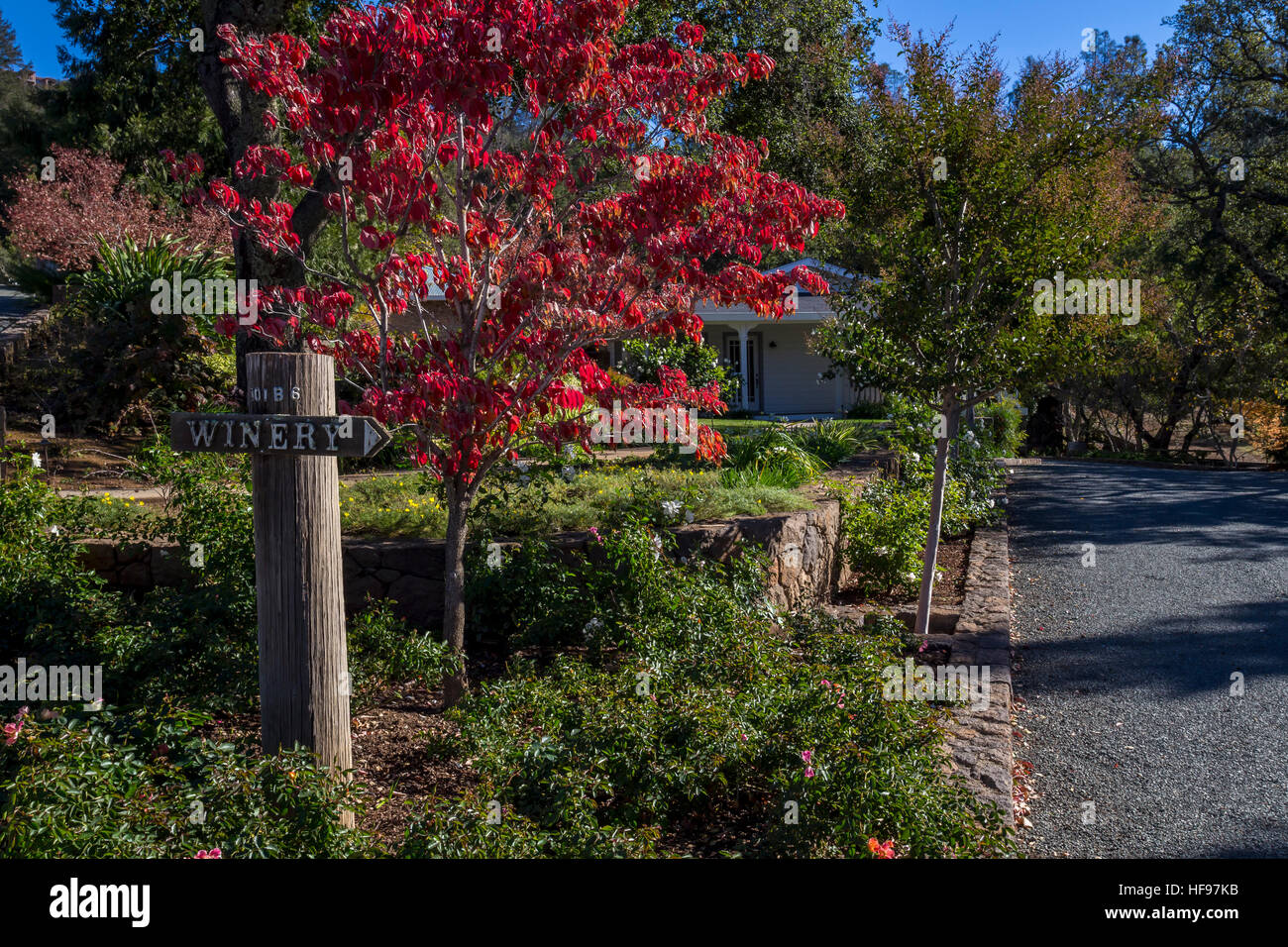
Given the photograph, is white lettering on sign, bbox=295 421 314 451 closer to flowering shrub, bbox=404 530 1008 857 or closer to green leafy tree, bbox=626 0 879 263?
flowering shrub, bbox=404 530 1008 857

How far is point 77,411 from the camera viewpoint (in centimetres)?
1030

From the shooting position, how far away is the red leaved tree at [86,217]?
14906 millimetres

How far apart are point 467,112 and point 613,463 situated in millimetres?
5096

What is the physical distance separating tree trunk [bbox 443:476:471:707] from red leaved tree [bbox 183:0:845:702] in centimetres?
1

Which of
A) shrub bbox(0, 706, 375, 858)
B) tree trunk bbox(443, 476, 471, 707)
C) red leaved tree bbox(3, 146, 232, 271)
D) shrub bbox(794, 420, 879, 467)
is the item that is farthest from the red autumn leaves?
red leaved tree bbox(3, 146, 232, 271)

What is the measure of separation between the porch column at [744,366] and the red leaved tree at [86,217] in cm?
1143

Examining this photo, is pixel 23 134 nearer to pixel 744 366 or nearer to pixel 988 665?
pixel 744 366

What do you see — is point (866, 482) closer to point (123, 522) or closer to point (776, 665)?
point (776, 665)

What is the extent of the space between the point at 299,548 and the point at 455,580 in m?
1.45

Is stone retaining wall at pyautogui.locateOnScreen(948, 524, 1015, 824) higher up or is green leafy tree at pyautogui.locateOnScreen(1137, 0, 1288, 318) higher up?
green leafy tree at pyautogui.locateOnScreen(1137, 0, 1288, 318)

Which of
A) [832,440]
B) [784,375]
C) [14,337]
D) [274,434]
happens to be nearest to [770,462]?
[832,440]

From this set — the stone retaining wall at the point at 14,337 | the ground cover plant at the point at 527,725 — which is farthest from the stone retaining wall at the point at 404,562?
the stone retaining wall at the point at 14,337

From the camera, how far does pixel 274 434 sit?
3482 mm

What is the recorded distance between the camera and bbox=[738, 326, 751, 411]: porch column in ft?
74.7
